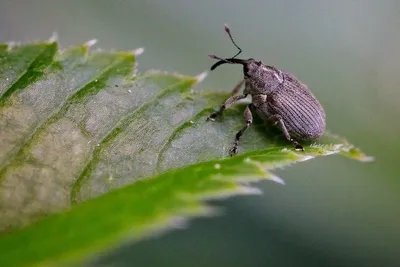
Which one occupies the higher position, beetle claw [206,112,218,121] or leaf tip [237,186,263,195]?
beetle claw [206,112,218,121]

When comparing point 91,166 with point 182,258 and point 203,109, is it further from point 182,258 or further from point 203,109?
point 182,258

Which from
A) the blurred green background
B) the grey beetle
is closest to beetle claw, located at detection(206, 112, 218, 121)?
the grey beetle

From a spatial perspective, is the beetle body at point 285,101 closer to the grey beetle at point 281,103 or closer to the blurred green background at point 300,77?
the grey beetle at point 281,103

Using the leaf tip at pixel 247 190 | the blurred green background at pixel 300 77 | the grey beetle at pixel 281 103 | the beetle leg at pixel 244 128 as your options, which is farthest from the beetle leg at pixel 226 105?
the leaf tip at pixel 247 190

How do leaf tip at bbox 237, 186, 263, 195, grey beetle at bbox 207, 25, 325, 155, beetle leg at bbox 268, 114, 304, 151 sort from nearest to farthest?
leaf tip at bbox 237, 186, 263, 195 < beetle leg at bbox 268, 114, 304, 151 < grey beetle at bbox 207, 25, 325, 155

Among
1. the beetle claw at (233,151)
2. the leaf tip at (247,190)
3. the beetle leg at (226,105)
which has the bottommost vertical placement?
the leaf tip at (247,190)

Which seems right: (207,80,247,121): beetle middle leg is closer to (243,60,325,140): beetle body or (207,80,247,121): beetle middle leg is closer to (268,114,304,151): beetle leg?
(243,60,325,140): beetle body

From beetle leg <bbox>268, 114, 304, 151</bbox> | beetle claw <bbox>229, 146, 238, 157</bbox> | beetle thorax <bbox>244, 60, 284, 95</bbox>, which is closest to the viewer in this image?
beetle claw <bbox>229, 146, 238, 157</bbox>
